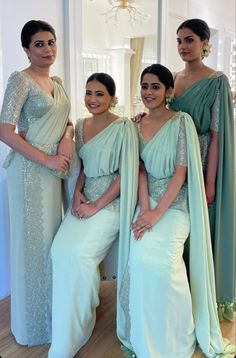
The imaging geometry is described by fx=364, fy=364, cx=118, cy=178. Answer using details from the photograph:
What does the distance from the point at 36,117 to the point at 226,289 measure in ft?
4.52

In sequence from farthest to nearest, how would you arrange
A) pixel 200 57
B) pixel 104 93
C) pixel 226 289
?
pixel 226 289, pixel 200 57, pixel 104 93

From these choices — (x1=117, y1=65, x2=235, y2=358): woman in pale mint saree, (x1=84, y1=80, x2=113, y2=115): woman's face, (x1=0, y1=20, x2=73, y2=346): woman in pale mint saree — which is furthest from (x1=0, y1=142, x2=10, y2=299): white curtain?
(x1=117, y1=65, x2=235, y2=358): woman in pale mint saree

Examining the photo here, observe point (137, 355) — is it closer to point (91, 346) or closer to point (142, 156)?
point (91, 346)

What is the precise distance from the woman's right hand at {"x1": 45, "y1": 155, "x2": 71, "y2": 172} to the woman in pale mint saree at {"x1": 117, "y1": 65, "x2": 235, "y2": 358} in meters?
0.38

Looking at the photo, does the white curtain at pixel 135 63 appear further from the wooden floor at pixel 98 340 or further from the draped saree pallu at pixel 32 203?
the wooden floor at pixel 98 340

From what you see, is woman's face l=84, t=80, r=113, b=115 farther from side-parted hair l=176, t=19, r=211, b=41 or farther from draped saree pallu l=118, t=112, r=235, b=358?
side-parted hair l=176, t=19, r=211, b=41

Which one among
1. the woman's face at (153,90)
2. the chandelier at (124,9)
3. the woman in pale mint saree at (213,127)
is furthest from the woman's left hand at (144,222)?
the chandelier at (124,9)

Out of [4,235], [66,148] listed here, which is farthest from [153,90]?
[4,235]

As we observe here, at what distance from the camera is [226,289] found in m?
2.03

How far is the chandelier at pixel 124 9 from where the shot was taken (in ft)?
8.84

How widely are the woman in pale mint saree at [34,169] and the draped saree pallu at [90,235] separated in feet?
0.41

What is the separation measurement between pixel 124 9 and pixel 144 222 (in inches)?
77.2

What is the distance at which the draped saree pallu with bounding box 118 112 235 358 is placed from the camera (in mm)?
1534

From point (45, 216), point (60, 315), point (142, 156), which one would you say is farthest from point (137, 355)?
point (142, 156)
